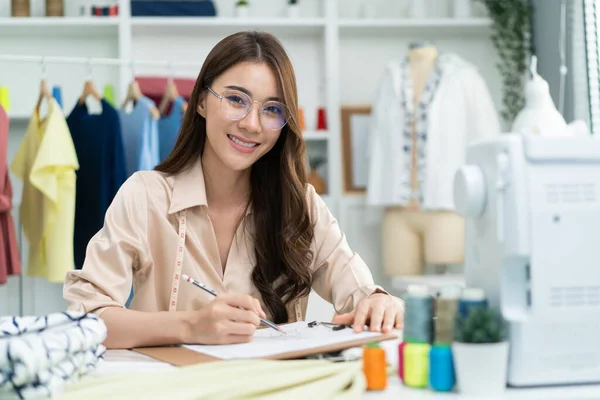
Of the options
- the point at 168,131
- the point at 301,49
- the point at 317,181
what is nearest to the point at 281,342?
the point at 168,131

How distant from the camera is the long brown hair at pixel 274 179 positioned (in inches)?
68.0

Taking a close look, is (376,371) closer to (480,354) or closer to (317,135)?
(480,354)

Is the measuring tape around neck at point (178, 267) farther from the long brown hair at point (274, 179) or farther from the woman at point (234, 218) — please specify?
the long brown hair at point (274, 179)

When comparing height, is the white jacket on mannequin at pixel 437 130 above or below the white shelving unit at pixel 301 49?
below

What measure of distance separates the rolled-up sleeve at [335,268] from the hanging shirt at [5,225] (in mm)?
1871

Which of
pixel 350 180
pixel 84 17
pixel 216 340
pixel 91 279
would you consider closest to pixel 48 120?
pixel 84 17

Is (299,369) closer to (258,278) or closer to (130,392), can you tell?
(130,392)

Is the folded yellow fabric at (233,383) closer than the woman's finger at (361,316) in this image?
Yes

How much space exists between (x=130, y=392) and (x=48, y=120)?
8.64ft

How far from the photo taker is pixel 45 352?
3.19ft

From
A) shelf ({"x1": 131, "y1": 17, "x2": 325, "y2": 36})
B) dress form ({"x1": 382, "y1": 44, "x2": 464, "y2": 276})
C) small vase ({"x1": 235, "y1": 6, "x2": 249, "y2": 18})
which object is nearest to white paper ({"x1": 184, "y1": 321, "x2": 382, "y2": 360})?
dress form ({"x1": 382, "y1": 44, "x2": 464, "y2": 276})

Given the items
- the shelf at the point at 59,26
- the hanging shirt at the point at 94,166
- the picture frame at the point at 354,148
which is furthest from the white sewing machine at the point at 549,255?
the shelf at the point at 59,26

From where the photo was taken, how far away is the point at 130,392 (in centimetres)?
97

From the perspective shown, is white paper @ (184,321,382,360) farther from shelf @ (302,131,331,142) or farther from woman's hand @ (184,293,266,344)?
shelf @ (302,131,331,142)
